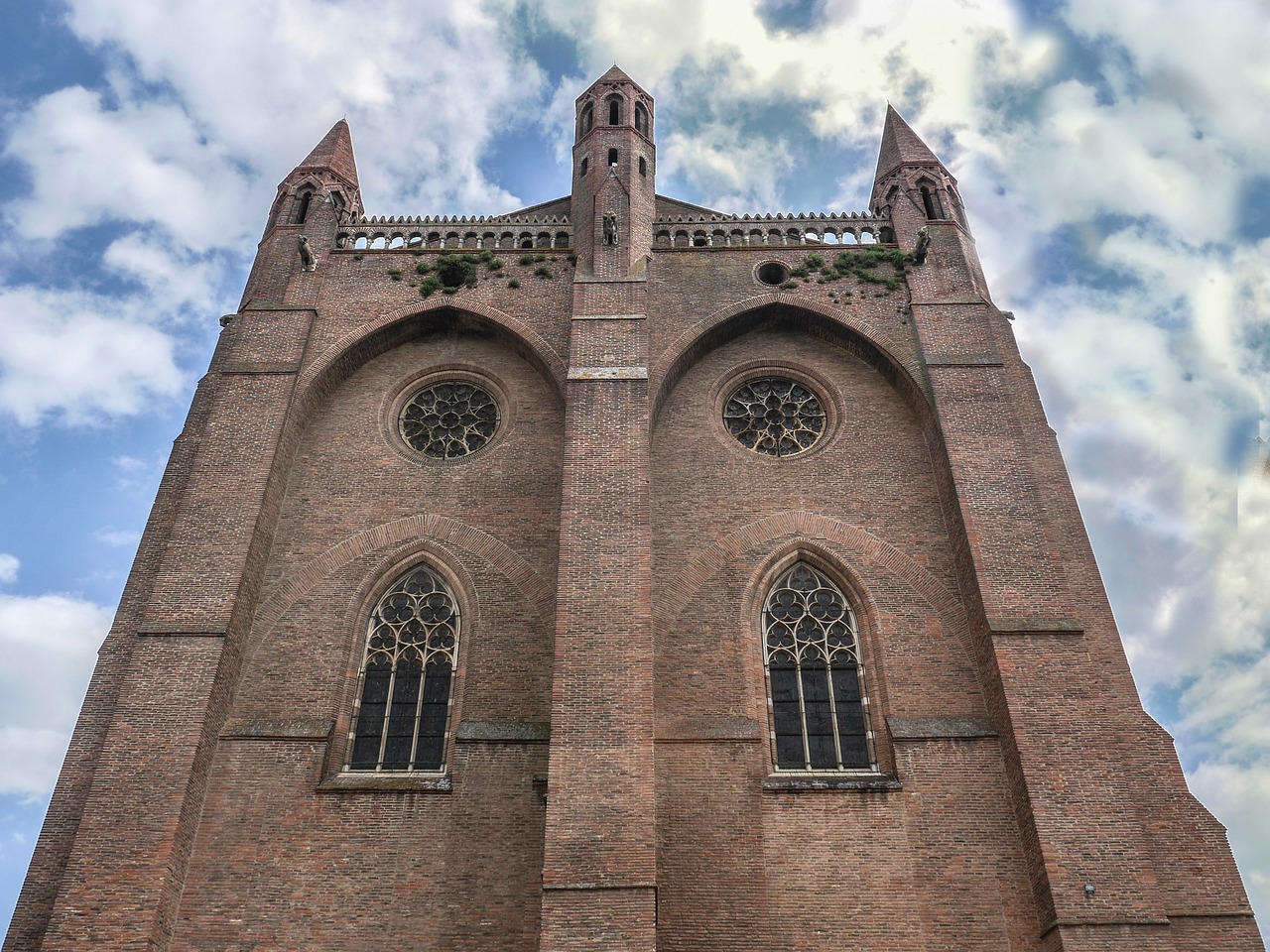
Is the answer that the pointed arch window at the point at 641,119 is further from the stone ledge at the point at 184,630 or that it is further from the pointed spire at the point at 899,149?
the stone ledge at the point at 184,630

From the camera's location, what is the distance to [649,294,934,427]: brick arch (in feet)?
53.1

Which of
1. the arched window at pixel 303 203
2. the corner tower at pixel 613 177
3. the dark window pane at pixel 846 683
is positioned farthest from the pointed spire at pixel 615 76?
the dark window pane at pixel 846 683

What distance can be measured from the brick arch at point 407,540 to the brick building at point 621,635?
0.16 feet

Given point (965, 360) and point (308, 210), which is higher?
point (308, 210)

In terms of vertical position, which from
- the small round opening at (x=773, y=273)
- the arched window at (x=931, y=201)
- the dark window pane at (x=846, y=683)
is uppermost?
Answer: the arched window at (x=931, y=201)

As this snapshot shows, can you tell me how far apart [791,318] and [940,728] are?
7.74 m

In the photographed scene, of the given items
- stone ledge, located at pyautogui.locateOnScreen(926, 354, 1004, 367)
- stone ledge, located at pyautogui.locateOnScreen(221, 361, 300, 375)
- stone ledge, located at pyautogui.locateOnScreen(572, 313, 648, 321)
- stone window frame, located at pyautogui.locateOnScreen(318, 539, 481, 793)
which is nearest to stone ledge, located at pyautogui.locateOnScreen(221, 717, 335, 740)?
stone window frame, located at pyautogui.locateOnScreen(318, 539, 481, 793)

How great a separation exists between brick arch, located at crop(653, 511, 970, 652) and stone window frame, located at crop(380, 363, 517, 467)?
12.9 feet

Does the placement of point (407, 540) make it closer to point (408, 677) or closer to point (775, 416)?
point (408, 677)

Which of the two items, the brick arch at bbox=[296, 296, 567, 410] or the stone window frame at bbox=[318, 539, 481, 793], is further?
the brick arch at bbox=[296, 296, 567, 410]

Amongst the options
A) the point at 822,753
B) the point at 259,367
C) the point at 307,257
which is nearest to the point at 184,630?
the point at 259,367

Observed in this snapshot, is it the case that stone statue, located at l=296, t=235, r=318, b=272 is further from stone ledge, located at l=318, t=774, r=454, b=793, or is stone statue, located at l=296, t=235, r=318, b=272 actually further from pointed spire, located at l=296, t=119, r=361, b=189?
stone ledge, located at l=318, t=774, r=454, b=793

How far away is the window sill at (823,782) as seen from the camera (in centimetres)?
1245

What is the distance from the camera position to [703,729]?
12.9 m
